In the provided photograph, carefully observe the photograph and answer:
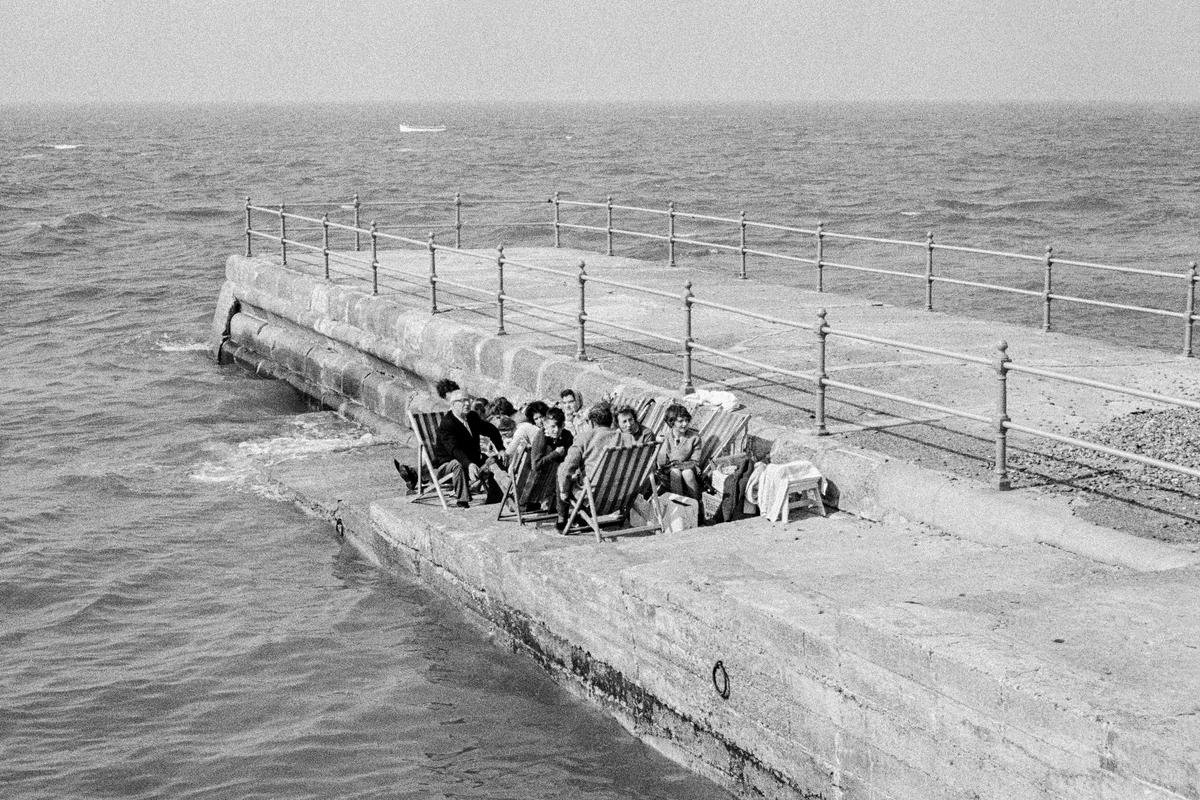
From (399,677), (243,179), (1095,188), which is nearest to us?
(399,677)

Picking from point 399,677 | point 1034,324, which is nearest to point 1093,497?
point 399,677

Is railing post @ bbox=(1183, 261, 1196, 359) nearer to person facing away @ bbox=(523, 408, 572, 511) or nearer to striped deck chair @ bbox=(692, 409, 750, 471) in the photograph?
striped deck chair @ bbox=(692, 409, 750, 471)

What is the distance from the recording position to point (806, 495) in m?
10.9

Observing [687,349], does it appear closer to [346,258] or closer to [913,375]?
[913,375]

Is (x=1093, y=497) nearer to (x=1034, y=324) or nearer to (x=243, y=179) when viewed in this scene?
(x=1034, y=324)

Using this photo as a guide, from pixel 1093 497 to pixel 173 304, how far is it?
24.5 metres

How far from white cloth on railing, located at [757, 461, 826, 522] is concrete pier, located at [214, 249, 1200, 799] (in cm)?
15

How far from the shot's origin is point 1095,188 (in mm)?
57844

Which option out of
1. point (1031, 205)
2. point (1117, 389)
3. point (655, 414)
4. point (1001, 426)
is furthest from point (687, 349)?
point (1031, 205)

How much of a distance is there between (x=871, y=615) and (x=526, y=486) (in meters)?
4.31

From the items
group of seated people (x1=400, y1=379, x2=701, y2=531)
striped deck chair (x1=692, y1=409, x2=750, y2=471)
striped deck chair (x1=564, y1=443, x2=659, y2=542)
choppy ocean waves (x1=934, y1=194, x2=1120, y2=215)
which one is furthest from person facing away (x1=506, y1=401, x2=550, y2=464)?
choppy ocean waves (x1=934, y1=194, x2=1120, y2=215)

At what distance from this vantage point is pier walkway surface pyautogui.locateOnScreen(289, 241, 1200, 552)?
10250 mm

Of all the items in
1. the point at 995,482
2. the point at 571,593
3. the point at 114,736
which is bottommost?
the point at 114,736

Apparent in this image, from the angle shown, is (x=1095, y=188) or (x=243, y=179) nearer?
(x=1095, y=188)
